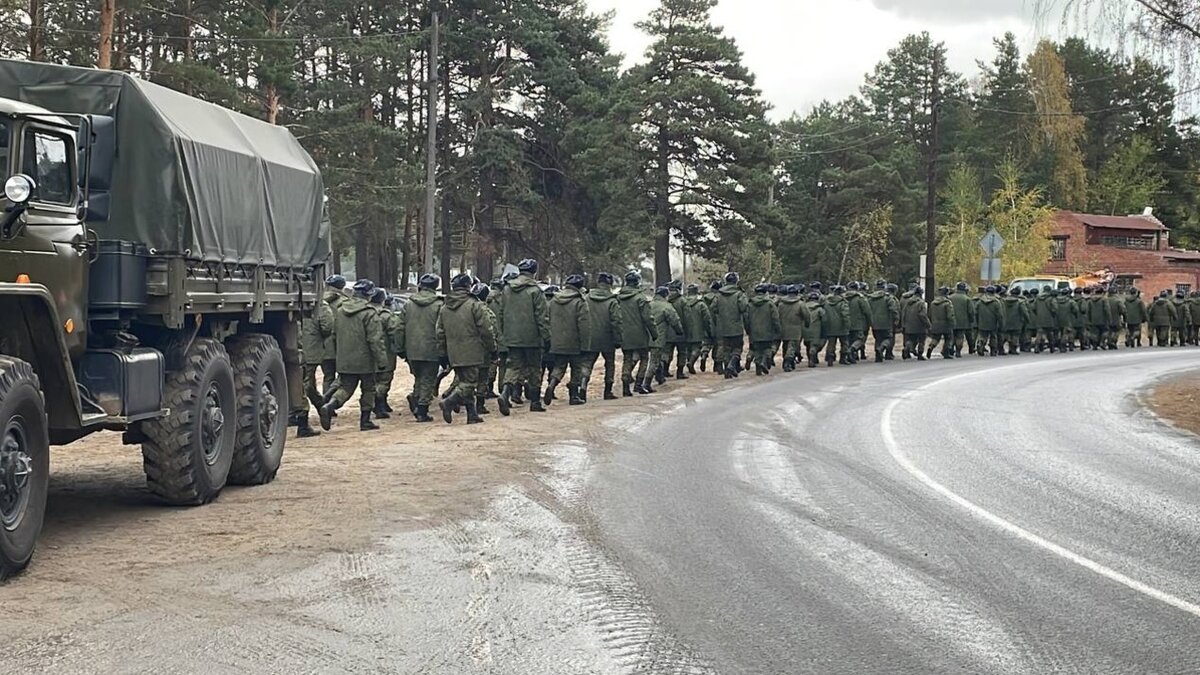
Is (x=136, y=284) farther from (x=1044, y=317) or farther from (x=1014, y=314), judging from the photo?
(x=1044, y=317)

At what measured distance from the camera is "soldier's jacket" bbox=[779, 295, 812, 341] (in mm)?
29000

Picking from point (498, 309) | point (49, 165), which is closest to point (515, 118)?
point (498, 309)

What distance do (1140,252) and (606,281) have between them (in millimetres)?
62039

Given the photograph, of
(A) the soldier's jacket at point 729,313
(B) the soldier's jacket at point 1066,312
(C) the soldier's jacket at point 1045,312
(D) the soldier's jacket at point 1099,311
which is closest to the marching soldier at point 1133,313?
(D) the soldier's jacket at point 1099,311

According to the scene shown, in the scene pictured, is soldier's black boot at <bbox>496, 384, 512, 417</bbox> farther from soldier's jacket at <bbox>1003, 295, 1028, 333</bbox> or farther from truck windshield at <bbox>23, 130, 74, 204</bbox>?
soldier's jacket at <bbox>1003, 295, 1028, 333</bbox>

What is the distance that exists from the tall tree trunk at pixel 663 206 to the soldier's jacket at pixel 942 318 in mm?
13828

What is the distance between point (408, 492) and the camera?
1070cm

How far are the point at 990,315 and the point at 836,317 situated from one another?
27.1 feet

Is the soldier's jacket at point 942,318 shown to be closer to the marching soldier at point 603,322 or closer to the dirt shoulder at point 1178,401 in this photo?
the dirt shoulder at point 1178,401

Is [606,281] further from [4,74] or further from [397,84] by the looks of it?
[397,84]

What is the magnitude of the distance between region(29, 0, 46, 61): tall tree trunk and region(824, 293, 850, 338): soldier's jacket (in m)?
18.6

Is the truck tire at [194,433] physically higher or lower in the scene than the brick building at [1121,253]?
lower

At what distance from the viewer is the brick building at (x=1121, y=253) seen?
74062mm

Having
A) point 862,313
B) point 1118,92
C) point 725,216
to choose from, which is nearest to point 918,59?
point 1118,92
